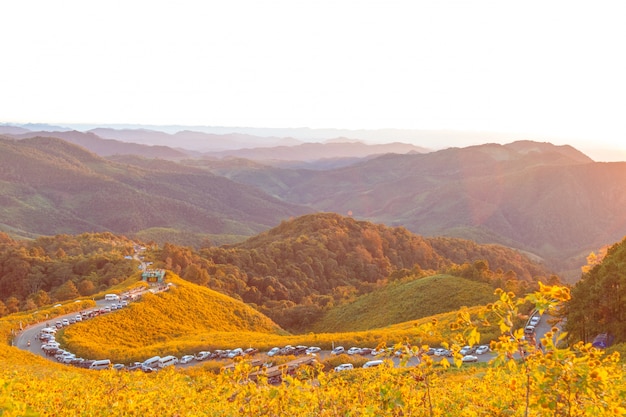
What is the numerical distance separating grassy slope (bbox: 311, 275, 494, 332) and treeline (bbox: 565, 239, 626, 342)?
28.2 metres

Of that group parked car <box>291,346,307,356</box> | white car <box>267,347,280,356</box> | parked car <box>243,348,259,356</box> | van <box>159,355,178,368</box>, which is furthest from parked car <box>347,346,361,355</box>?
van <box>159,355,178,368</box>

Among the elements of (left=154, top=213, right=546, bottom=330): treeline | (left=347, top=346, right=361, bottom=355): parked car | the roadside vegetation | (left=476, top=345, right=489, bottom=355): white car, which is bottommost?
(left=154, top=213, right=546, bottom=330): treeline

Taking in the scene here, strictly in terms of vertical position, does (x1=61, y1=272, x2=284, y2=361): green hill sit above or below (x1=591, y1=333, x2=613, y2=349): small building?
below

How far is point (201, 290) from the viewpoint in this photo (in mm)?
68875

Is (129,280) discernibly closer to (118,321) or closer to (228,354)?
(118,321)

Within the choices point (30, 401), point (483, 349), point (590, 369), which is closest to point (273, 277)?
point (483, 349)

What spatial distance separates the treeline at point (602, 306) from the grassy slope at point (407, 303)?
92.6 feet

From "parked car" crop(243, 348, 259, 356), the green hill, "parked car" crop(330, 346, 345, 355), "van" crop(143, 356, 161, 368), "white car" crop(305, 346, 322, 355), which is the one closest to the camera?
"van" crop(143, 356, 161, 368)

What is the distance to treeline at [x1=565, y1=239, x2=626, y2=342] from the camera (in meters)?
34.8

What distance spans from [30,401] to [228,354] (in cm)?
3094

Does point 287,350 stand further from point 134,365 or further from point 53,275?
point 53,275

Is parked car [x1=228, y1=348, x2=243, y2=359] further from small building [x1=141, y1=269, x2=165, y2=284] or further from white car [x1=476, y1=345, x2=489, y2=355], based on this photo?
small building [x1=141, y1=269, x2=165, y2=284]

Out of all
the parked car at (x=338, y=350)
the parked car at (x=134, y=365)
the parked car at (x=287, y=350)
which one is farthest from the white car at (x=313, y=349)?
the parked car at (x=134, y=365)

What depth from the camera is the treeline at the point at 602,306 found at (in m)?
34.8
